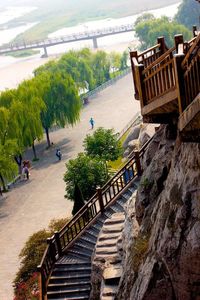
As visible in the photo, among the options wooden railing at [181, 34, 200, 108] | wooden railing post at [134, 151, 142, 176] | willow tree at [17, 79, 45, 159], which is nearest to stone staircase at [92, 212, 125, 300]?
wooden railing post at [134, 151, 142, 176]

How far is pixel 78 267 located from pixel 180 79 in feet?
30.5

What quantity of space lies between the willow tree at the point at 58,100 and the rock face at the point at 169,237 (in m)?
30.3

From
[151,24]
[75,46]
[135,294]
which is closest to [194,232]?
[135,294]

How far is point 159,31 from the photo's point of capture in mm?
76812

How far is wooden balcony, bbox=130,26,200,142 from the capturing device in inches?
413

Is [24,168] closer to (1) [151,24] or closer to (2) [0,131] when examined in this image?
(2) [0,131]

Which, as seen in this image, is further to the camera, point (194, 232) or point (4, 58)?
point (4, 58)

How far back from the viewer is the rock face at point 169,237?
1073 centimetres

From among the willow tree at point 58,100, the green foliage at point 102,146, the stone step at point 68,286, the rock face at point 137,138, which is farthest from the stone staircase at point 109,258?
the willow tree at point 58,100

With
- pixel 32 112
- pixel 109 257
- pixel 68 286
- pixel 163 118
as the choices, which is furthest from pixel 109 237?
pixel 32 112

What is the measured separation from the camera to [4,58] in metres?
116

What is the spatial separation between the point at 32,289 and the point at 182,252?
1063 cm

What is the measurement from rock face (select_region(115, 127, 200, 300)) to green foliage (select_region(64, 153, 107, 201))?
12215mm

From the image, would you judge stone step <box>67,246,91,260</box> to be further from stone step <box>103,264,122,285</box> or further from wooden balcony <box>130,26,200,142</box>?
wooden balcony <box>130,26,200,142</box>
